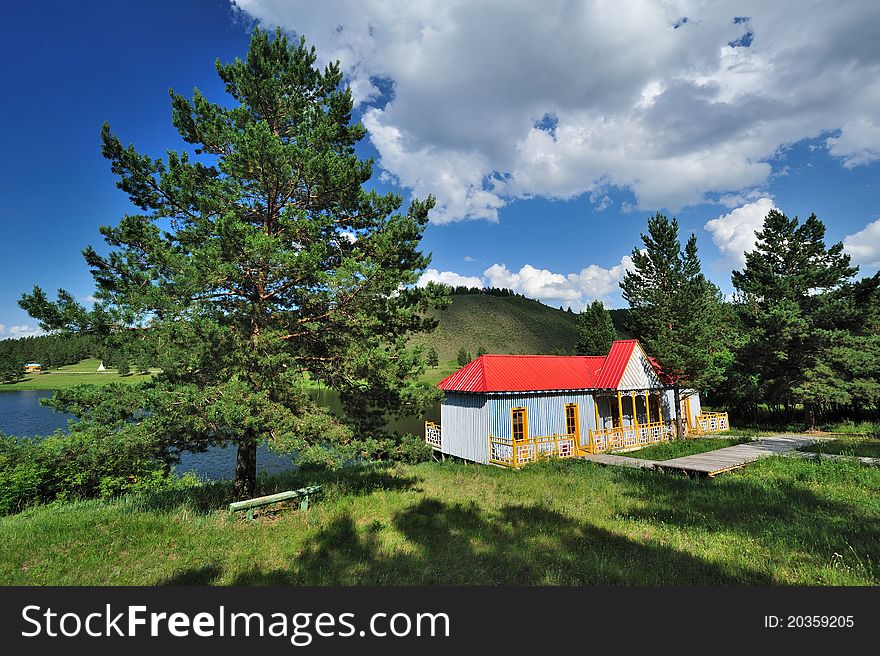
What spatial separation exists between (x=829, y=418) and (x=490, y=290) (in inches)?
5942

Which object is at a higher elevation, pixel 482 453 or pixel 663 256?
pixel 663 256

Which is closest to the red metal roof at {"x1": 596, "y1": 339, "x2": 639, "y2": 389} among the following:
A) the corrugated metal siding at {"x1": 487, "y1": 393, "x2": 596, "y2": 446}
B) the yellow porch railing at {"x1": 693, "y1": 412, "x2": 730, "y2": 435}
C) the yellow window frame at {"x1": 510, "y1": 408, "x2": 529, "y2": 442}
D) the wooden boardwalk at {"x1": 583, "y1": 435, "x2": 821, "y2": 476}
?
the corrugated metal siding at {"x1": 487, "y1": 393, "x2": 596, "y2": 446}

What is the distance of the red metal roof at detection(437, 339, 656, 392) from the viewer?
1834 centimetres

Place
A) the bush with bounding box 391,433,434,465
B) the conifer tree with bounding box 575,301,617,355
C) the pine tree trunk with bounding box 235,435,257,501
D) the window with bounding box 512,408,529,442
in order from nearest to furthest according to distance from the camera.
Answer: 1. the bush with bounding box 391,433,434,465
2. the pine tree trunk with bounding box 235,435,257,501
3. the window with bounding box 512,408,529,442
4. the conifer tree with bounding box 575,301,617,355

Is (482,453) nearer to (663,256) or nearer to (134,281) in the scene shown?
(134,281)

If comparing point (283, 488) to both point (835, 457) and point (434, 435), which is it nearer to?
point (434, 435)

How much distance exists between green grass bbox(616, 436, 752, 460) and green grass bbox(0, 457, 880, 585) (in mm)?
4905

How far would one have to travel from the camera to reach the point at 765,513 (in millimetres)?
8648

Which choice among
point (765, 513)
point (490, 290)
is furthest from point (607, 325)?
point (490, 290)

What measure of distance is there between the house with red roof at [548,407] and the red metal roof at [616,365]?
0.05 metres

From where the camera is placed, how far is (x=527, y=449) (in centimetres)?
1691

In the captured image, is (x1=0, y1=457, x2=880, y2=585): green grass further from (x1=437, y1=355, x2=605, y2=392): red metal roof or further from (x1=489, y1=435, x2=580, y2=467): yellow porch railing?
(x1=437, y1=355, x2=605, y2=392): red metal roof

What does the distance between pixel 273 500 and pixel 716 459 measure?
15465 millimetres

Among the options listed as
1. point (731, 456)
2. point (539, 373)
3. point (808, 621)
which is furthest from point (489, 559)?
point (539, 373)
